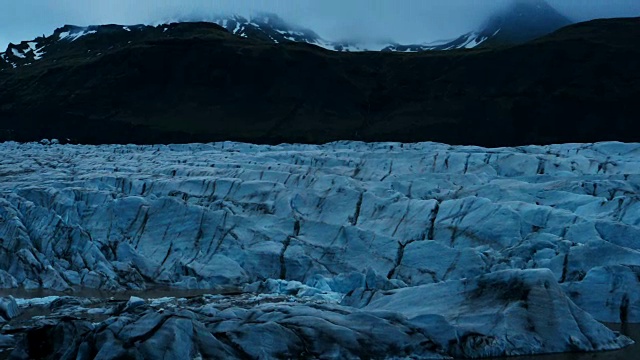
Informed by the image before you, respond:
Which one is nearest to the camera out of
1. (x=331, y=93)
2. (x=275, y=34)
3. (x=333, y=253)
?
(x=333, y=253)

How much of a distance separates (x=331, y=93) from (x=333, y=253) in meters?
50.1

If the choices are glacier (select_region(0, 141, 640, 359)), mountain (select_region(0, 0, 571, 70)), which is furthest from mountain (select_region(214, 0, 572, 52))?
glacier (select_region(0, 141, 640, 359))

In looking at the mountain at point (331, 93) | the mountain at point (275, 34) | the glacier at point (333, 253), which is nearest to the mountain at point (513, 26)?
the mountain at point (275, 34)

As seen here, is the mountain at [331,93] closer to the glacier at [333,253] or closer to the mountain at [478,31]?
the glacier at [333,253]

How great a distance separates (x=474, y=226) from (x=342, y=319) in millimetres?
9764

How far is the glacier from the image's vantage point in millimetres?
11453

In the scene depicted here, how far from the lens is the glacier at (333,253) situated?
37.6 feet

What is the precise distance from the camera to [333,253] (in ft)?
67.2

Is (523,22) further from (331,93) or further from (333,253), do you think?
(333,253)

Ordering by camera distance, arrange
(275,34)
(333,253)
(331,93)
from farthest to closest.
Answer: (275,34) → (331,93) → (333,253)

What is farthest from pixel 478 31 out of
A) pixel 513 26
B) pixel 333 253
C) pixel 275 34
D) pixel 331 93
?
pixel 333 253

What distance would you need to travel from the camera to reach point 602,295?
15.2 meters

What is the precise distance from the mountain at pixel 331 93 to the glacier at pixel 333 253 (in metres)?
27.8

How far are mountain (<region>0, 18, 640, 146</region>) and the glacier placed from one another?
91.4 feet
